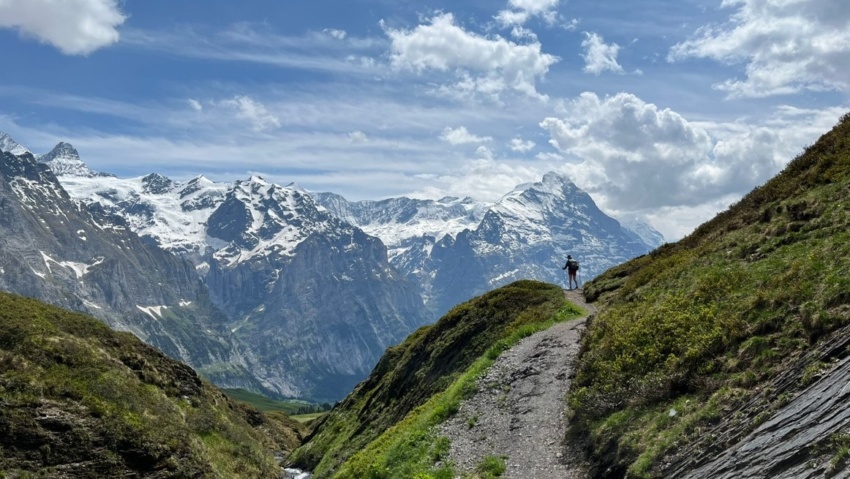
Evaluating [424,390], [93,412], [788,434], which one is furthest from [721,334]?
[93,412]

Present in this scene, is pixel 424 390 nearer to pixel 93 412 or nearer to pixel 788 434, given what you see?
pixel 93 412

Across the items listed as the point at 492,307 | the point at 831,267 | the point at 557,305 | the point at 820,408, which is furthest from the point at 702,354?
the point at 492,307

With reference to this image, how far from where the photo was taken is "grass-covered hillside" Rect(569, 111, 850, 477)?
19344 mm

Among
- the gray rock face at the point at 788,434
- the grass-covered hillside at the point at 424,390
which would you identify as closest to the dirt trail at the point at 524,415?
the grass-covered hillside at the point at 424,390

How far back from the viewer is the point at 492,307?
56.8 m

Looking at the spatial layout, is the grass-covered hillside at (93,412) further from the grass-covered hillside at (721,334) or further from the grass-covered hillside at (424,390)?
the grass-covered hillside at (721,334)

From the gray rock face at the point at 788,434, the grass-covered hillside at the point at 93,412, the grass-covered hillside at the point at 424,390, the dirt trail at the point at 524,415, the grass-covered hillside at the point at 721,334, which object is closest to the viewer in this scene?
the gray rock face at the point at 788,434

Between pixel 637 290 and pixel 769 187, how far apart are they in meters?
13.0

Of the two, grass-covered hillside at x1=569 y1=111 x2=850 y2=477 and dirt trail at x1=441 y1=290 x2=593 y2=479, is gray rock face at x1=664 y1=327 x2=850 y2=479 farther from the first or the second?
dirt trail at x1=441 y1=290 x2=593 y2=479

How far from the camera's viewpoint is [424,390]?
4947 cm

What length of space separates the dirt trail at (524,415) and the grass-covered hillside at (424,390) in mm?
1092

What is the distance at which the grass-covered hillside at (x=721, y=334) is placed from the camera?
1934 centimetres

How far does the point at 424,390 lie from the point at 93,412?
80.8ft

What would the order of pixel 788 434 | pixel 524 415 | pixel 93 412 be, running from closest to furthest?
pixel 788 434 → pixel 524 415 → pixel 93 412
